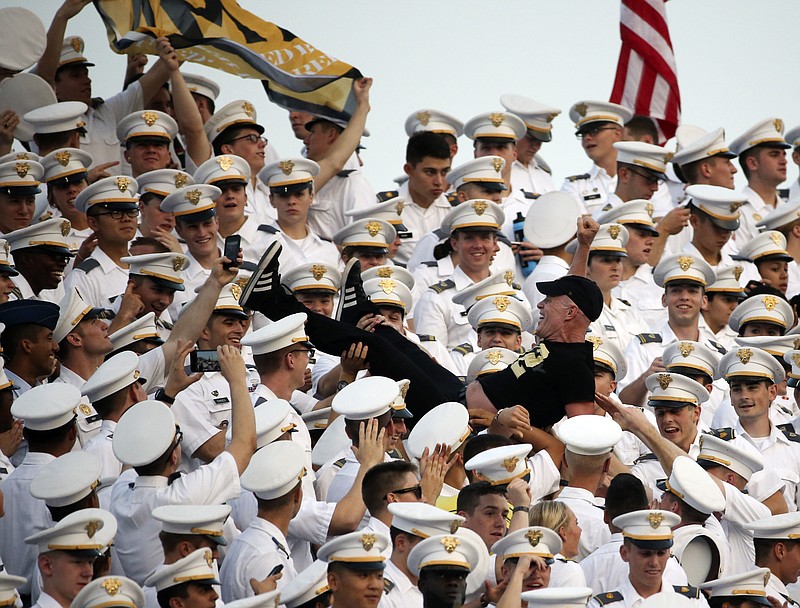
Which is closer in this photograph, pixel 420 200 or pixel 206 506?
pixel 206 506

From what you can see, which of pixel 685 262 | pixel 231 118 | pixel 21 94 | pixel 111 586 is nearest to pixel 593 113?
pixel 685 262

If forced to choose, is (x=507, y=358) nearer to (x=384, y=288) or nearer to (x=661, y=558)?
(x=384, y=288)

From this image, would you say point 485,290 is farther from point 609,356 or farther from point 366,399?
point 366,399

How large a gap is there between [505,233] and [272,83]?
2203 millimetres

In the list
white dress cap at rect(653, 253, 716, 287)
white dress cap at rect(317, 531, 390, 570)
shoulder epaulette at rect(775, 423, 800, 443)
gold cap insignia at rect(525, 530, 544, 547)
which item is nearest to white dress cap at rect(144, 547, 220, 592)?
white dress cap at rect(317, 531, 390, 570)

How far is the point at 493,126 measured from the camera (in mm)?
14031

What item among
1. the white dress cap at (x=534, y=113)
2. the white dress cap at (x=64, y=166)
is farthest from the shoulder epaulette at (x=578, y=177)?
the white dress cap at (x=64, y=166)

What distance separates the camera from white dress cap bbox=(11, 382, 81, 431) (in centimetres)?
835

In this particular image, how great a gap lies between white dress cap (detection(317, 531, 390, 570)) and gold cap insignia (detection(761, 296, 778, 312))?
5995 millimetres

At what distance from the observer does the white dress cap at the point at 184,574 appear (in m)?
7.18

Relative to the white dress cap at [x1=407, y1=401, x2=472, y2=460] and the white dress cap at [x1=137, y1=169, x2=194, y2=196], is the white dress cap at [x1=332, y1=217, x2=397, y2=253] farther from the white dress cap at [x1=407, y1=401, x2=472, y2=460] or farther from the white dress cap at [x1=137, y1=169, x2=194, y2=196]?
the white dress cap at [x1=407, y1=401, x2=472, y2=460]

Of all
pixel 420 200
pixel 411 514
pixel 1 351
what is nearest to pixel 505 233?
pixel 420 200

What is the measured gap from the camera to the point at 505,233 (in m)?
13.4

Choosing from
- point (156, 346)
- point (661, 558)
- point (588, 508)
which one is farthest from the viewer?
point (156, 346)
